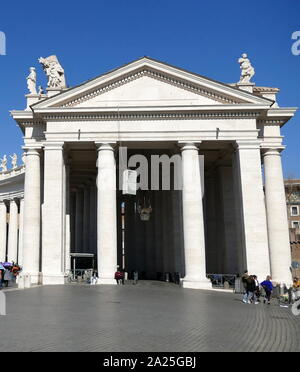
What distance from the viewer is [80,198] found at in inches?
2279

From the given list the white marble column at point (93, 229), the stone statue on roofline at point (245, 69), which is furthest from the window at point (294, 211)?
the stone statue on roofline at point (245, 69)

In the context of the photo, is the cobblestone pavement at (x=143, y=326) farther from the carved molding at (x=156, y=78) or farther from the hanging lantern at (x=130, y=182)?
the carved molding at (x=156, y=78)

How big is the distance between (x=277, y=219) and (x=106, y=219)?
49.3 feet

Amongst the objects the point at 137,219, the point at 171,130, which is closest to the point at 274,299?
the point at 171,130

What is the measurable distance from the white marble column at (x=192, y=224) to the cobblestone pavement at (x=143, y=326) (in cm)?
1236

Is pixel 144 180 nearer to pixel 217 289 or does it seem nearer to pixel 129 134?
pixel 129 134

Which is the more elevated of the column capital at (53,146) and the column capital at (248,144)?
the column capital at (53,146)

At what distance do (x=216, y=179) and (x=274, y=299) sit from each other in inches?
906

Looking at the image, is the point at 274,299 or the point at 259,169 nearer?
the point at 274,299

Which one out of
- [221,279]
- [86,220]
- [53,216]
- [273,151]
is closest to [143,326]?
[53,216]

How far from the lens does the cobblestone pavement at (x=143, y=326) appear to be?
10.8 metres

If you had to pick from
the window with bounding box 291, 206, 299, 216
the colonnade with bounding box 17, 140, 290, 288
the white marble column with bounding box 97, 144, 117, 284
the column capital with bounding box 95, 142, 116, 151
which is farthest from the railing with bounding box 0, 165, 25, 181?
the window with bounding box 291, 206, 299, 216

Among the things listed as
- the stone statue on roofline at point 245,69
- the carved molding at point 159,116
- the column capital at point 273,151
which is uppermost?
the stone statue on roofline at point 245,69

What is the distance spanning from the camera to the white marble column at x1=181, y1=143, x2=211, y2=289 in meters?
33.9
